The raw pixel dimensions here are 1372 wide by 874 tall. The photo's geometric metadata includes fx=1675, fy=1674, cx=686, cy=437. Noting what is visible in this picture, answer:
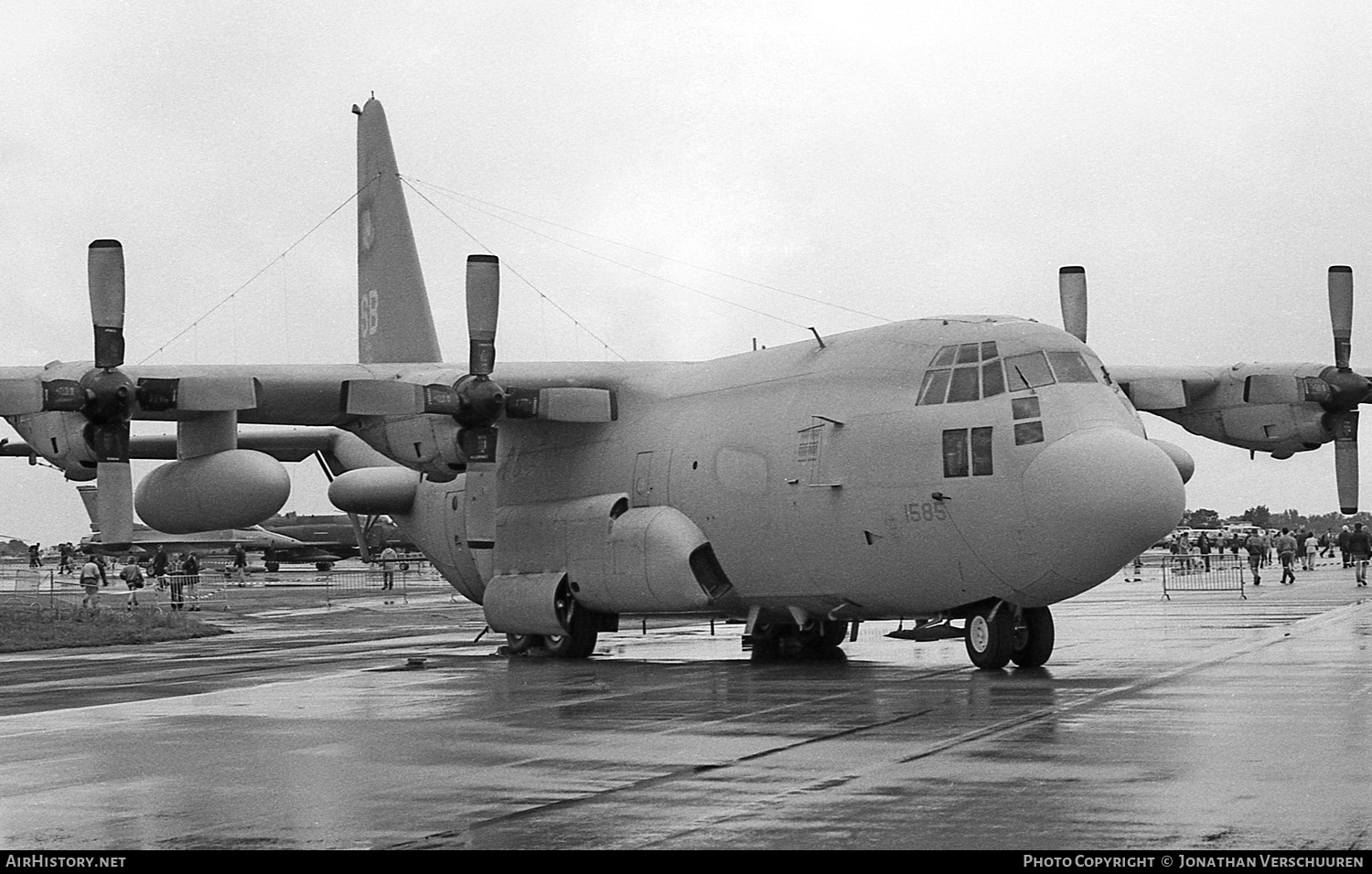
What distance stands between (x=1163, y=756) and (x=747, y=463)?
9499 millimetres

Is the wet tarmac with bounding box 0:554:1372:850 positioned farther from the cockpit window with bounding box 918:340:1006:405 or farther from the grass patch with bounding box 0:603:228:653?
the grass patch with bounding box 0:603:228:653

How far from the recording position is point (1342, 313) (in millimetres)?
22016

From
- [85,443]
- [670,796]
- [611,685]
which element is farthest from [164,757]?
[85,443]

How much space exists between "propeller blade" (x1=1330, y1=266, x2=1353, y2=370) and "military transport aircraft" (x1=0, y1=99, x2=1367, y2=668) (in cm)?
5

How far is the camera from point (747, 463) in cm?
1989

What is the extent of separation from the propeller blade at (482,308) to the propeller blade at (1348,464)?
443 inches

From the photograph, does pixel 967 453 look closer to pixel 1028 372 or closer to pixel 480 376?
pixel 1028 372

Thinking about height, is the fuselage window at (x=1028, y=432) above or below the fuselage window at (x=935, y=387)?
below

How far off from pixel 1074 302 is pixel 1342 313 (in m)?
3.44

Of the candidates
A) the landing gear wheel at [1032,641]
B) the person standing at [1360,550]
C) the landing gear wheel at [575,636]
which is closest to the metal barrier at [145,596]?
the landing gear wheel at [575,636]

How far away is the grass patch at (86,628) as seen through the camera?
29281 millimetres

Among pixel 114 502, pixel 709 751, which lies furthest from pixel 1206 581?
pixel 709 751

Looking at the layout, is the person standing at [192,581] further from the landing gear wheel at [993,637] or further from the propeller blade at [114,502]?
the landing gear wheel at [993,637]

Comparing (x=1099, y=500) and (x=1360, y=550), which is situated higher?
(x=1099, y=500)
